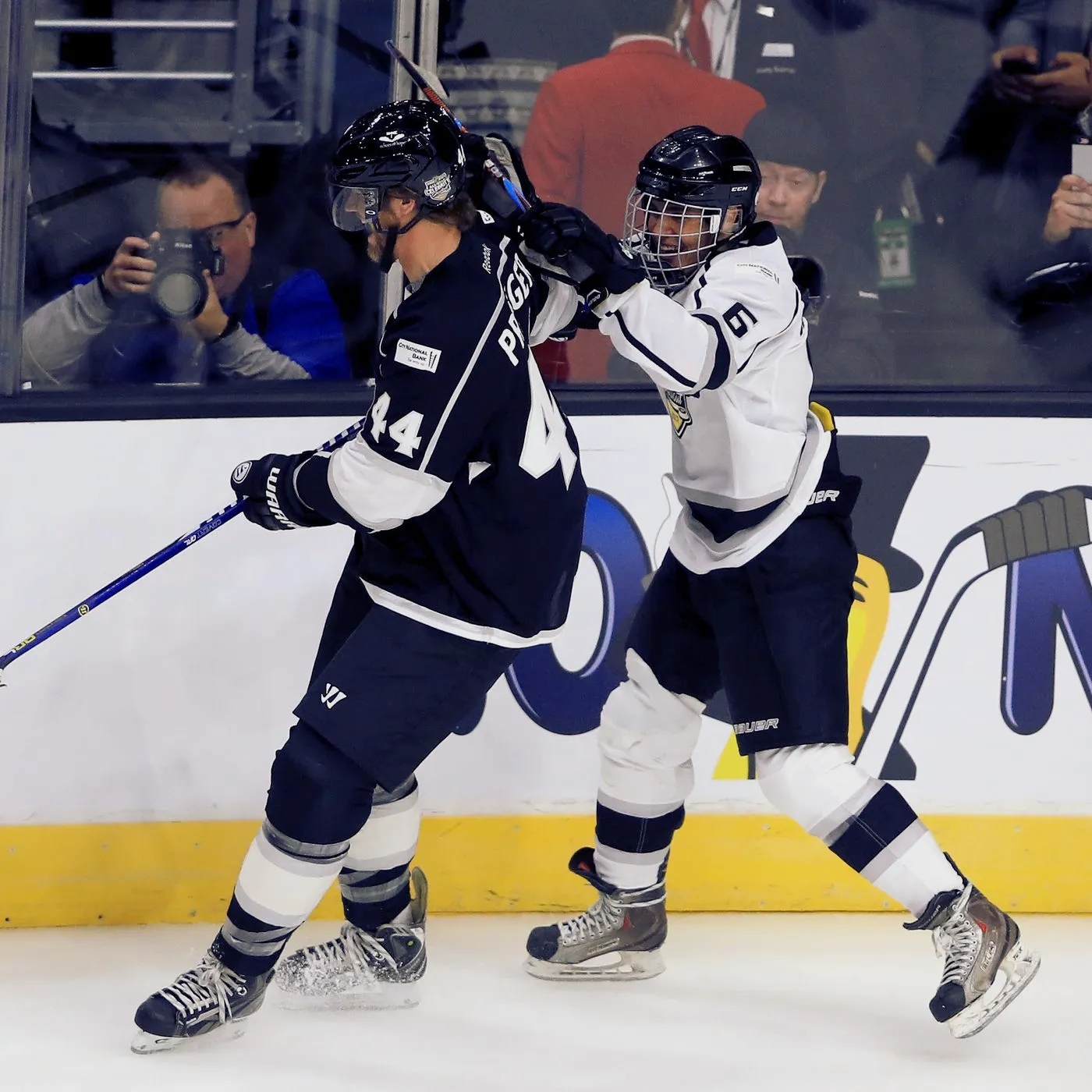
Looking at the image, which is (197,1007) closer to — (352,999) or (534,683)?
(352,999)

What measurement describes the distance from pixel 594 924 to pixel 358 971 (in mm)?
404

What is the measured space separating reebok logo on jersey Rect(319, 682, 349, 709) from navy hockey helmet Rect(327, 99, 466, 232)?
0.63m

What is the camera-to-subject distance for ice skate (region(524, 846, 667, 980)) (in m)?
2.64

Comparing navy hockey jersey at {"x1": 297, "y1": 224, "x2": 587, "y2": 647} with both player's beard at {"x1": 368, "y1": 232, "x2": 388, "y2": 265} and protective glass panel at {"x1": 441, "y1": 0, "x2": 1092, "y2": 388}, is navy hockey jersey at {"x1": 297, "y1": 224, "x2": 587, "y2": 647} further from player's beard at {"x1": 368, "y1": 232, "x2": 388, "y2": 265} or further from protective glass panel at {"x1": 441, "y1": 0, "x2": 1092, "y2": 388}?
protective glass panel at {"x1": 441, "y1": 0, "x2": 1092, "y2": 388}

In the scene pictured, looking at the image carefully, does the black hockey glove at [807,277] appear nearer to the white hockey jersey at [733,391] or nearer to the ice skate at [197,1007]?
the white hockey jersey at [733,391]

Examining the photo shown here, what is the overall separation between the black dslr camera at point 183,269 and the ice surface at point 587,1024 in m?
1.12

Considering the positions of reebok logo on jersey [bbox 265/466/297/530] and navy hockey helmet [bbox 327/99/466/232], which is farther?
reebok logo on jersey [bbox 265/466/297/530]

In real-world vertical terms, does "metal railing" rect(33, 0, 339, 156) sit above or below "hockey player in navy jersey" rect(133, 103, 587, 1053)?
above

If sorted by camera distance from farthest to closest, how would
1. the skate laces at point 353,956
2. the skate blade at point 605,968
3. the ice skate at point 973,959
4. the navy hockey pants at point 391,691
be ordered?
1. the skate blade at point 605,968
2. the skate laces at point 353,956
3. the ice skate at point 973,959
4. the navy hockey pants at point 391,691

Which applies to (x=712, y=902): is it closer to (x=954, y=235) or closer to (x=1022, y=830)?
(x=1022, y=830)

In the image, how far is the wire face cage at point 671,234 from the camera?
223 cm

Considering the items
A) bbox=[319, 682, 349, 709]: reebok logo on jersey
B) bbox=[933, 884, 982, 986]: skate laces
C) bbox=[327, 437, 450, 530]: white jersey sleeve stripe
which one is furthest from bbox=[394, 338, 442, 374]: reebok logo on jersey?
bbox=[933, 884, 982, 986]: skate laces

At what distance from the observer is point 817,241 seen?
120 inches

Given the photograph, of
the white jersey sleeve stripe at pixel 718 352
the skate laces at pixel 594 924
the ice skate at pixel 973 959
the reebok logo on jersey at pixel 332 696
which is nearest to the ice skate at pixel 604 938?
the skate laces at pixel 594 924
